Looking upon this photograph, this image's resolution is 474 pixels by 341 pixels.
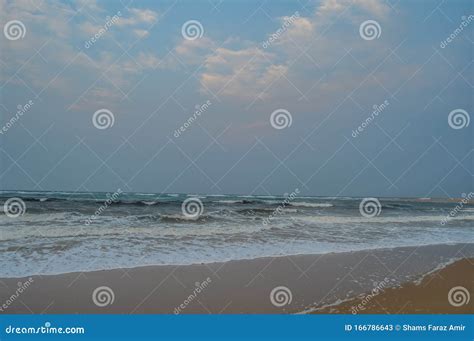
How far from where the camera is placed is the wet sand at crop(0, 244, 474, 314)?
605 centimetres

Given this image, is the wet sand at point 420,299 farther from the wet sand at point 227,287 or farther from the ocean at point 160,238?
the ocean at point 160,238

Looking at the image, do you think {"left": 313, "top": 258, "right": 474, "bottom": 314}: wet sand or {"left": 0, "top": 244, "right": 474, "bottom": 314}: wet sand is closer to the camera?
{"left": 313, "top": 258, "right": 474, "bottom": 314}: wet sand

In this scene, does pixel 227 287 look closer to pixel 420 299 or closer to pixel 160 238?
pixel 420 299

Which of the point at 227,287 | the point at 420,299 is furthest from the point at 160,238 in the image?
the point at 420,299

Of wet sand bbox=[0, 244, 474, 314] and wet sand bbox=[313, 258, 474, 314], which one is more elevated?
wet sand bbox=[313, 258, 474, 314]

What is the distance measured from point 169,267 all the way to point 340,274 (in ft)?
11.1

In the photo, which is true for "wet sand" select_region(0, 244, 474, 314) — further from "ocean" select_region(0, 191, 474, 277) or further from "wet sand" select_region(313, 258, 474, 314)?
"ocean" select_region(0, 191, 474, 277)

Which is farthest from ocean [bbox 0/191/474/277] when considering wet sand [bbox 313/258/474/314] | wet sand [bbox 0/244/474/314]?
wet sand [bbox 313/258/474/314]

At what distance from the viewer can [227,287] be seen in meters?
6.77

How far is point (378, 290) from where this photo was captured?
674cm

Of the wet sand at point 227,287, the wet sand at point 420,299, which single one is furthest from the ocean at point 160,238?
the wet sand at point 420,299

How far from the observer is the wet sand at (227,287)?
19.9 feet

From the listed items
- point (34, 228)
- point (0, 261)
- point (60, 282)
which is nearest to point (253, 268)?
point (60, 282)

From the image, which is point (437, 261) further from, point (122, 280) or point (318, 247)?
point (122, 280)
